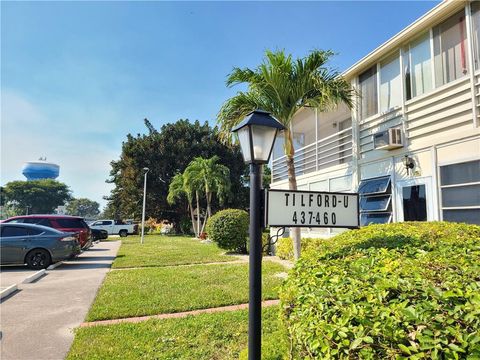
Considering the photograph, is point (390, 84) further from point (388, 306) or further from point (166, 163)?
point (166, 163)

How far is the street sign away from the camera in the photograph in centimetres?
279

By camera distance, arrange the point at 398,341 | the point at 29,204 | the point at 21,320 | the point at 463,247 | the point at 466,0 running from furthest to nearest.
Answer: the point at 29,204 < the point at 466,0 < the point at 21,320 < the point at 463,247 < the point at 398,341

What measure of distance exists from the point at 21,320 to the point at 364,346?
5.85 metres

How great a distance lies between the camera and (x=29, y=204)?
72188 mm

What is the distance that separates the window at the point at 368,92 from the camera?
998 cm

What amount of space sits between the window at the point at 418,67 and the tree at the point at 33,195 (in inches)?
3057

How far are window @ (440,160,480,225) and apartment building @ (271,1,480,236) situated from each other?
0.02 m

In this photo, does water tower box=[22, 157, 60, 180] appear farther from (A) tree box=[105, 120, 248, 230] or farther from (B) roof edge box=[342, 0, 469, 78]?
(B) roof edge box=[342, 0, 469, 78]

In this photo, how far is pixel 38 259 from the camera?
11180 mm

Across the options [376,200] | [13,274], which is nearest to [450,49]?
[376,200]

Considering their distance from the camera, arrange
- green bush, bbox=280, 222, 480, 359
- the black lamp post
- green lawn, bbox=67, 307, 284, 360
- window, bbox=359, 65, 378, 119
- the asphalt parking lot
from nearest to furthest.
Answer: green bush, bbox=280, 222, 480, 359 < the black lamp post < green lawn, bbox=67, 307, 284, 360 < the asphalt parking lot < window, bbox=359, 65, 378, 119

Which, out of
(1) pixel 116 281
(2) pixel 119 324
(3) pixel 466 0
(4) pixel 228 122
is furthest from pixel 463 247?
(1) pixel 116 281

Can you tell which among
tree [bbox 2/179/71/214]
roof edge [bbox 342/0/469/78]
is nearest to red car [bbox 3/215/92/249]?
roof edge [bbox 342/0/469/78]

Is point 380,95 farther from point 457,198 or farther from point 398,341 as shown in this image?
point 398,341
